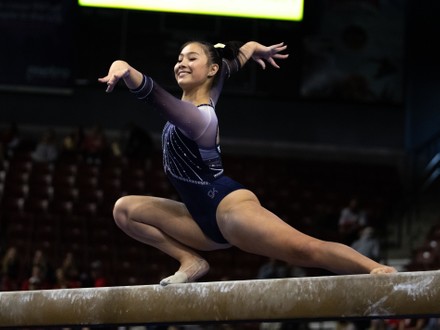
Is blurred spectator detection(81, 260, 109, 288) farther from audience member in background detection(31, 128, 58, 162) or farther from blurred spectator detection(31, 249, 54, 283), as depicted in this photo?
audience member in background detection(31, 128, 58, 162)

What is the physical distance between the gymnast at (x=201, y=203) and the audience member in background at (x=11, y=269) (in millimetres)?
6655

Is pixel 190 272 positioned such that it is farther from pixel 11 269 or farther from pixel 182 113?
pixel 11 269

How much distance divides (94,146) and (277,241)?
37.2 ft

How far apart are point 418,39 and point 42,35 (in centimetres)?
647

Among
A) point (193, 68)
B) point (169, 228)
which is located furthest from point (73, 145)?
point (193, 68)

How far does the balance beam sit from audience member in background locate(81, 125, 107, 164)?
10.6m

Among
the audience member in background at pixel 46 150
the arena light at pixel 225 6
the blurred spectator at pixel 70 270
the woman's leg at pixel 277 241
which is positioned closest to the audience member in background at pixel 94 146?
the audience member in background at pixel 46 150

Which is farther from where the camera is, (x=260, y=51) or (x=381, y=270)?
(x=260, y=51)

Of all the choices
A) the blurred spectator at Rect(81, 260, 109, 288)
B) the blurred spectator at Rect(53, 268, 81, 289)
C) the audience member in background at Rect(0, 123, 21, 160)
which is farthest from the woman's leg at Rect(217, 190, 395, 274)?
the audience member in background at Rect(0, 123, 21, 160)

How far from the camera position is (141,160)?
1593 cm

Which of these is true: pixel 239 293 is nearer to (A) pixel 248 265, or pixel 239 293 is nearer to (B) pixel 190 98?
(B) pixel 190 98

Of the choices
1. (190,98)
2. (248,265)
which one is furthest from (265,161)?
(190,98)

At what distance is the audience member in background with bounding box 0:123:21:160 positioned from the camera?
634 inches

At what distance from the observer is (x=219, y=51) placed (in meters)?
5.52
